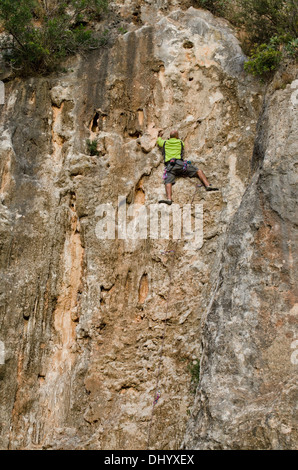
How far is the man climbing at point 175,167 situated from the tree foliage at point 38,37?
365 centimetres

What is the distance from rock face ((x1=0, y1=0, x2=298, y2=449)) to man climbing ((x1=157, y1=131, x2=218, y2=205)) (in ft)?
0.67

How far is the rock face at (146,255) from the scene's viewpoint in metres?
8.22

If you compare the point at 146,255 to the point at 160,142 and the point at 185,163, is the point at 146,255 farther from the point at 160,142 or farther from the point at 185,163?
the point at 160,142

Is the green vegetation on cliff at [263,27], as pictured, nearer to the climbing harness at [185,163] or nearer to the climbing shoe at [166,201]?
the climbing harness at [185,163]

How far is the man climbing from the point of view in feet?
36.1

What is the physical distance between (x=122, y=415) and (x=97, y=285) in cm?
243

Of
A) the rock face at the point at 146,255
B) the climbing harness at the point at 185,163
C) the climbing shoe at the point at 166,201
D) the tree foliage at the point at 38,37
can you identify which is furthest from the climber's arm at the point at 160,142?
the tree foliage at the point at 38,37

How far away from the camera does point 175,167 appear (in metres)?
→ 11.1

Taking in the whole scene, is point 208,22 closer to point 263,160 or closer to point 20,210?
point 263,160

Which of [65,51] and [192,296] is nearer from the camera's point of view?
[192,296]

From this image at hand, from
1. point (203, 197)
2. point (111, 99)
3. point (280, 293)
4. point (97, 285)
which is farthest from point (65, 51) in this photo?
point (280, 293)

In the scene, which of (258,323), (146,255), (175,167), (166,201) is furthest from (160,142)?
(258,323)

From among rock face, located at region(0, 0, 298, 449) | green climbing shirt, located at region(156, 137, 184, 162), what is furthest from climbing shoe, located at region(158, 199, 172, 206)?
green climbing shirt, located at region(156, 137, 184, 162)

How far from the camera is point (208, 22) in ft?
42.4
